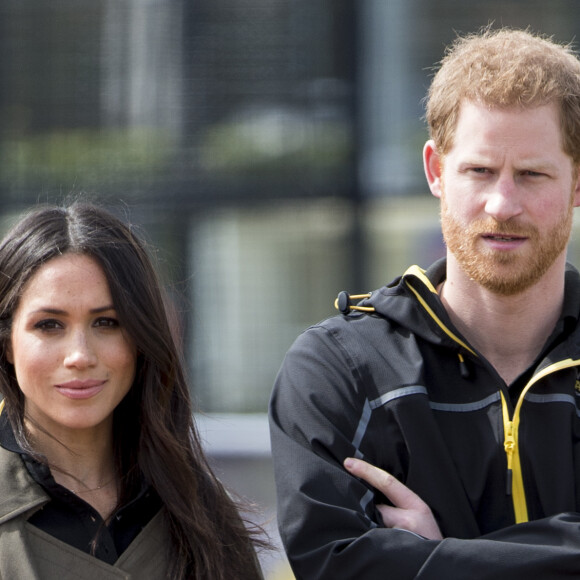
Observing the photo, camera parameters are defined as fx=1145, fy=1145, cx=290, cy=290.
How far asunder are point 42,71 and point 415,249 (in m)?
2.38

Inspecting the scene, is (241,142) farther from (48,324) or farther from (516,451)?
(516,451)

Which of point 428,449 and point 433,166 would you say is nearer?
point 428,449

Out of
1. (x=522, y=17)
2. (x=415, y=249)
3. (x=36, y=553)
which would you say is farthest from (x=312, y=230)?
(x=36, y=553)

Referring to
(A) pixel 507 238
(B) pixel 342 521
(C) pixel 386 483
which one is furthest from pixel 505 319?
(B) pixel 342 521

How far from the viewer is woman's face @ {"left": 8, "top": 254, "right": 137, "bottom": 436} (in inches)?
109

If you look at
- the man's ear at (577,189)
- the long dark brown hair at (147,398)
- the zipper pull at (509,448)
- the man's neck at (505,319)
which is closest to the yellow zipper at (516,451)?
the zipper pull at (509,448)

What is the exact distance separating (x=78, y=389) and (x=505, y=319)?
108cm

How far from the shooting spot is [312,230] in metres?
6.46

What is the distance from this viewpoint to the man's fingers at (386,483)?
8.81 ft

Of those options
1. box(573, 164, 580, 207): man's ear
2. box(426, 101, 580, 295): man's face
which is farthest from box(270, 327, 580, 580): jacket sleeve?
box(573, 164, 580, 207): man's ear

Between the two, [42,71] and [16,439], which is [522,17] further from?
[16,439]

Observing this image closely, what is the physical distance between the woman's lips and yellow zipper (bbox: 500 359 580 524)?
3.29 ft

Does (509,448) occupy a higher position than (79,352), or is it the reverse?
(79,352)

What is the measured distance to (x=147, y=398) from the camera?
3000 millimetres
